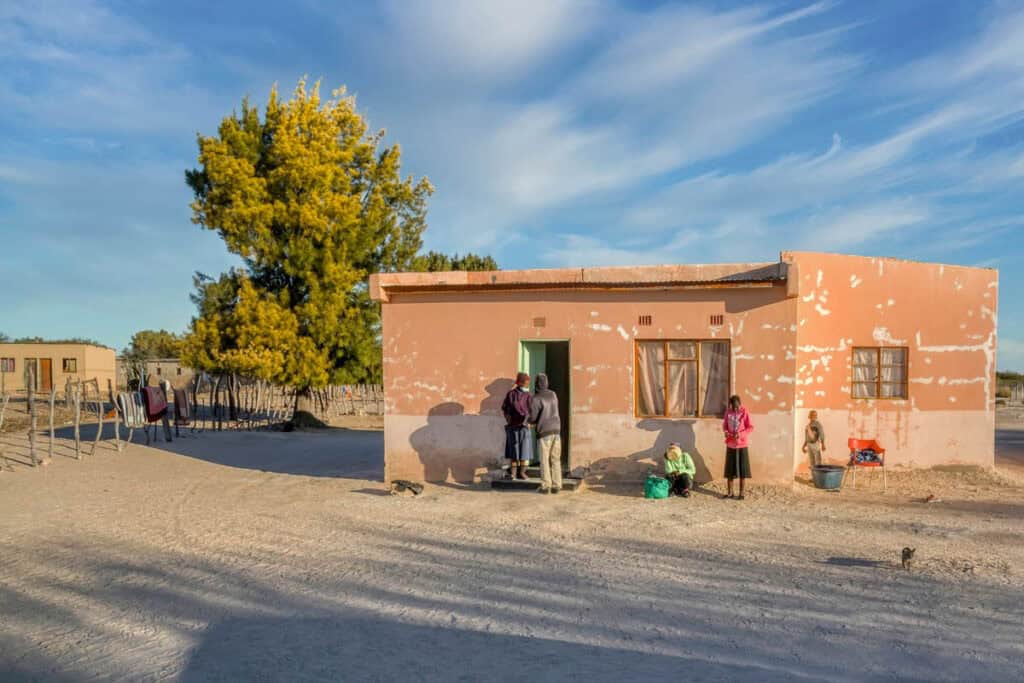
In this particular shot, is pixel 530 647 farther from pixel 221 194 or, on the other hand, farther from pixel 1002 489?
pixel 221 194

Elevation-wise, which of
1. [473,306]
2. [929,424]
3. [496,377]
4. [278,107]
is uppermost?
[278,107]

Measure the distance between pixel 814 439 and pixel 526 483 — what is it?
17.1 ft

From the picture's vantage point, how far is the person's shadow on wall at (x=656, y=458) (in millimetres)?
11664

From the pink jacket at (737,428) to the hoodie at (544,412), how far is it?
2.51 metres

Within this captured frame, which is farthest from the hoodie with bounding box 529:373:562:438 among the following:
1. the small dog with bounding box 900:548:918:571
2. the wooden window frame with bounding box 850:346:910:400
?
the wooden window frame with bounding box 850:346:910:400

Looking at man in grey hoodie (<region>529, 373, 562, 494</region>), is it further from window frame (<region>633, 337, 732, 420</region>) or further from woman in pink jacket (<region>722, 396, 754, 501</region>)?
woman in pink jacket (<region>722, 396, 754, 501</region>)

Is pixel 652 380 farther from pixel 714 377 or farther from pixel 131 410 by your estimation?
pixel 131 410

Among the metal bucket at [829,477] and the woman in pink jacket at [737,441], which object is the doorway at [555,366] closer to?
the woman in pink jacket at [737,441]

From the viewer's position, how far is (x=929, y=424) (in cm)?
1333

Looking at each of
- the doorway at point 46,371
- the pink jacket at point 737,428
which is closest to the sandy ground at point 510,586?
the pink jacket at point 737,428

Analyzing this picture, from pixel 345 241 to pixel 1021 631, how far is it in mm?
20434

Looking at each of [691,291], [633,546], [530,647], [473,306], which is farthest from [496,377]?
[530,647]

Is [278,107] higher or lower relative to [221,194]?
higher

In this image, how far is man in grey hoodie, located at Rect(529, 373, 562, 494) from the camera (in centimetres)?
1107
